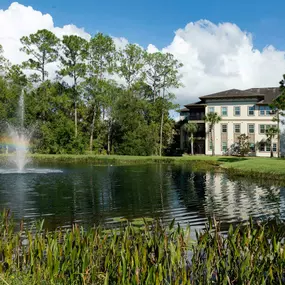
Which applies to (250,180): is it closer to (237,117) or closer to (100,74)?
(237,117)

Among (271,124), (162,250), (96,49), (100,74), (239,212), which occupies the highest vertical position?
(96,49)

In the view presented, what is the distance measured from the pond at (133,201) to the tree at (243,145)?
32.8 m

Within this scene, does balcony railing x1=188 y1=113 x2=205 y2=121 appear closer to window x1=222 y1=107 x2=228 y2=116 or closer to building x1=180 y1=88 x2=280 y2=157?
building x1=180 y1=88 x2=280 y2=157

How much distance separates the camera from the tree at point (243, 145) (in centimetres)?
5684

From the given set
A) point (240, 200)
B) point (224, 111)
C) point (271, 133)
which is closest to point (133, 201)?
point (240, 200)

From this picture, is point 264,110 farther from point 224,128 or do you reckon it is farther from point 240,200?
point 240,200

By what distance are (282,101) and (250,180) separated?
10.4 meters

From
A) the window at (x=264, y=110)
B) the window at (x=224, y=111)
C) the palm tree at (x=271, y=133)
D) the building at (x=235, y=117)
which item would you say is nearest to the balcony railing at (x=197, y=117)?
the building at (x=235, y=117)

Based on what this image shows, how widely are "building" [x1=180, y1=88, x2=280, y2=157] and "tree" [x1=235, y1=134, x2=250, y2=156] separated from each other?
139cm

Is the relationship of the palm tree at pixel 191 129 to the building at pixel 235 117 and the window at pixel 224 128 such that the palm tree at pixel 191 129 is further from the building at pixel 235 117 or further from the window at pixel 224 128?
the window at pixel 224 128

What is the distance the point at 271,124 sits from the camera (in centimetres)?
5825

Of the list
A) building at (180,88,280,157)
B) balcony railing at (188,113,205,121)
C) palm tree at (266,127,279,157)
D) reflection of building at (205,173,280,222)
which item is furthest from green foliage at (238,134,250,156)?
reflection of building at (205,173,280,222)

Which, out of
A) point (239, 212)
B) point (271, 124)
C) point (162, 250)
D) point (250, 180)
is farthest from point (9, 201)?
point (271, 124)

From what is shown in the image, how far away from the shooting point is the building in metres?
58.8
